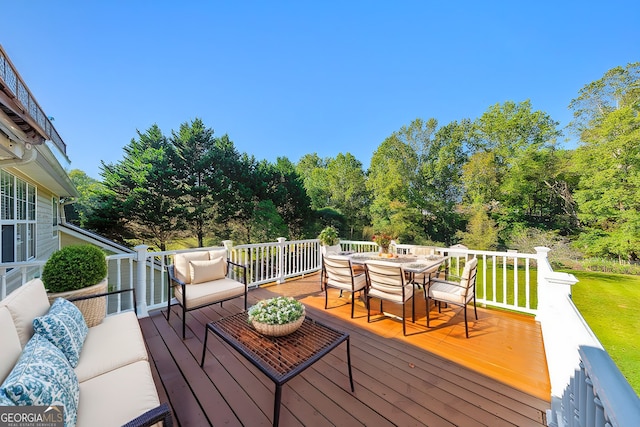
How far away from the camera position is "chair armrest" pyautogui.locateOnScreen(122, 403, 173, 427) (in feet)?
3.32

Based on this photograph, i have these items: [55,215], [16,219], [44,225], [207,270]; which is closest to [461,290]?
[207,270]

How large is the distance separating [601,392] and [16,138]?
17.0 ft

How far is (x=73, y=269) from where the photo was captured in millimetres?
2490

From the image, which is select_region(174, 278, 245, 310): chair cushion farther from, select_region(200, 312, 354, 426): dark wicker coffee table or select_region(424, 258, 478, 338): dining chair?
select_region(424, 258, 478, 338): dining chair

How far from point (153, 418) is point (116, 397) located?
0.50m

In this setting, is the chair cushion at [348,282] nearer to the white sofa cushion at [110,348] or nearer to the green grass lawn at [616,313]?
the white sofa cushion at [110,348]

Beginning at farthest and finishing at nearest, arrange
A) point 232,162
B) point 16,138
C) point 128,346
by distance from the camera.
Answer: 1. point 232,162
2. point 16,138
3. point 128,346

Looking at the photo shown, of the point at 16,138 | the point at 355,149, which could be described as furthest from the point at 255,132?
the point at 16,138

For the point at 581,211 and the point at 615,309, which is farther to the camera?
the point at 581,211

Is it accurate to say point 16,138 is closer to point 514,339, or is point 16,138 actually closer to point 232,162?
point 514,339

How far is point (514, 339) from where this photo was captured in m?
2.79

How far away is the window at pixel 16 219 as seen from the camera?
12.4 feet

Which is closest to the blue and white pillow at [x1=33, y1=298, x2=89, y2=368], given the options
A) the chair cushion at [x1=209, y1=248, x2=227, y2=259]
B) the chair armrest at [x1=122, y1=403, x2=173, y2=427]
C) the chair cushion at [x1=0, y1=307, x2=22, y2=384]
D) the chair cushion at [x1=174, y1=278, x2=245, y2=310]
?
the chair cushion at [x1=0, y1=307, x2=22, y2=384]

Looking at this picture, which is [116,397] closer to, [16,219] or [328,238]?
[328,238]
